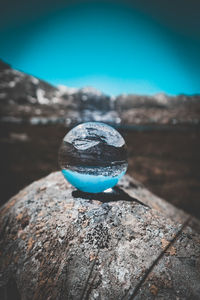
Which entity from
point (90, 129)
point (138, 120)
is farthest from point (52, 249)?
Answer: point (138, 120)

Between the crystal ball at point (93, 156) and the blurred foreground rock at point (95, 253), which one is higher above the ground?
the crystal ball at point (93, 156)

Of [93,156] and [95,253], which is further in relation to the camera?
[93,156]

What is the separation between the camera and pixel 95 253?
4.79 feet

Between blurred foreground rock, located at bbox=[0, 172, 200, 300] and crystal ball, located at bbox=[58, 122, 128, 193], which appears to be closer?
blurred foreground rock, located at bbox=[0, 172, 200, 300]

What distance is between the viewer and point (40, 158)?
9844 mm

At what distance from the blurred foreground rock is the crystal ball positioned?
29 cm

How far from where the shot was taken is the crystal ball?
205 cm

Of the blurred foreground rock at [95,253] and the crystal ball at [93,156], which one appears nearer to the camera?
the blurred foreground rock at [95,253]

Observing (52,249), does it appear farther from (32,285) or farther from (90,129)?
(90,129)

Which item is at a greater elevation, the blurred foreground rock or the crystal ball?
the crystal ball

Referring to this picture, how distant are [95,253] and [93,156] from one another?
111cm

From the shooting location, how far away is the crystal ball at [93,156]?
2.05 m

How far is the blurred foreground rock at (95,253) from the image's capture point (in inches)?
48.3

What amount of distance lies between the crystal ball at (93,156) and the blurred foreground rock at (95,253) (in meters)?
0.29
